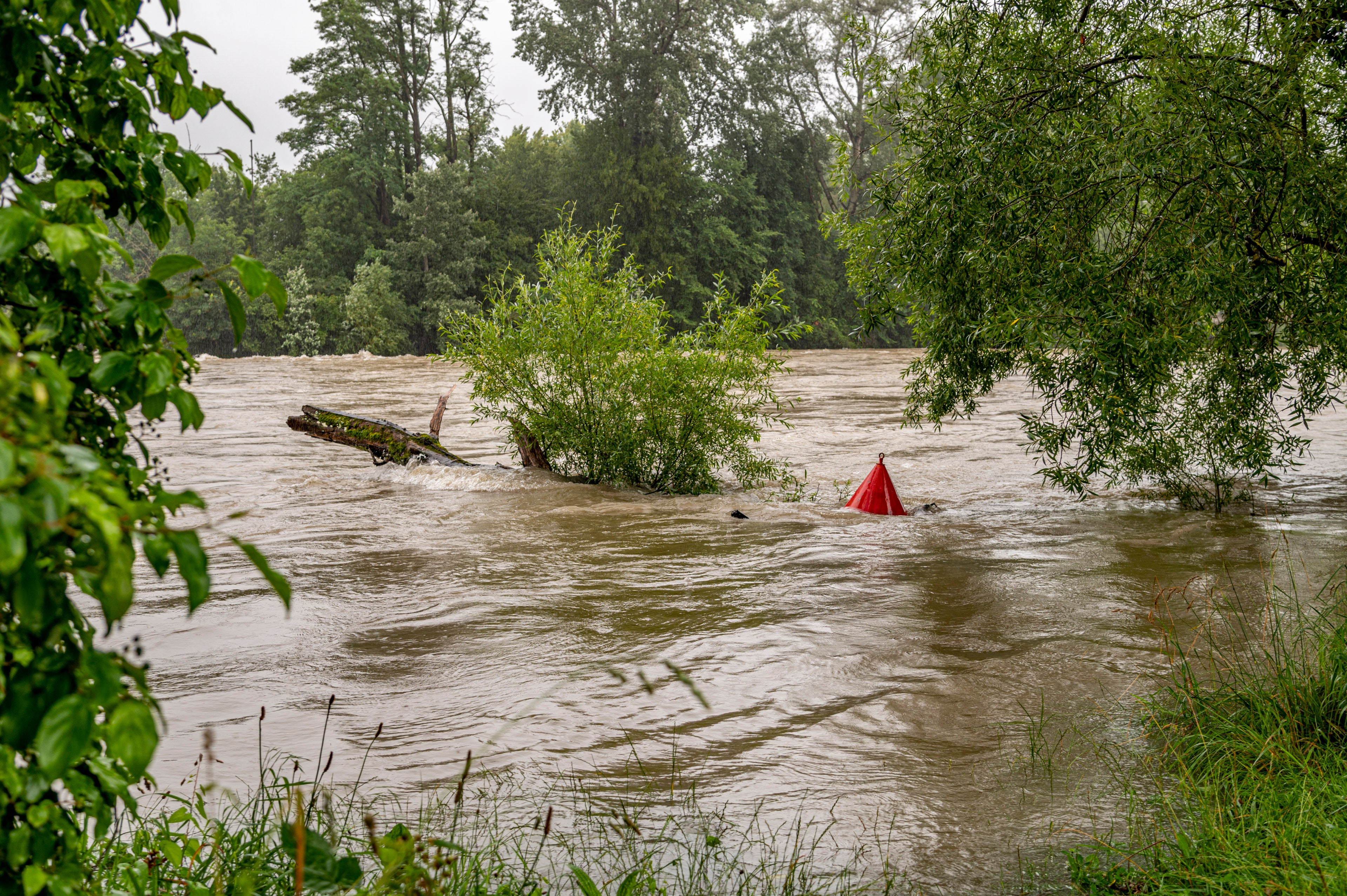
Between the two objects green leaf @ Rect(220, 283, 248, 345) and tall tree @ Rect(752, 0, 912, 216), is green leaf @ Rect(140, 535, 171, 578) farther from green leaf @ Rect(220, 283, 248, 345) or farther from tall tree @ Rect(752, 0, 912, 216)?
tall tree @ Rect(752, 0, 912, 216)

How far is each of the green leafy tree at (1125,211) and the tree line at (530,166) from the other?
118 feet

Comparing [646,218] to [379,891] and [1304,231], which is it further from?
[379,891]

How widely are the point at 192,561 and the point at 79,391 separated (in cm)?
69

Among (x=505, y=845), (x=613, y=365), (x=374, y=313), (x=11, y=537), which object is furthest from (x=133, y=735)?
(x=374, y=313)

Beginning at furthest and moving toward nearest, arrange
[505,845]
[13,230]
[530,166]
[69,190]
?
[530,166] → [505,845] → [69,190] → [13,230]

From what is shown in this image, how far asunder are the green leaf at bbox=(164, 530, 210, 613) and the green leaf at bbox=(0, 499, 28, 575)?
21 cm

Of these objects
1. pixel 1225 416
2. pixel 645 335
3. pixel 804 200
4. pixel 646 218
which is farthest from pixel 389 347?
pixel 1225 416

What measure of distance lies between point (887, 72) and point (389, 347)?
124ft

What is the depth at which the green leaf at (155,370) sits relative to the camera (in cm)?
174

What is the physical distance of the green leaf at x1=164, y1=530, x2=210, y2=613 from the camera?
138 centimetres

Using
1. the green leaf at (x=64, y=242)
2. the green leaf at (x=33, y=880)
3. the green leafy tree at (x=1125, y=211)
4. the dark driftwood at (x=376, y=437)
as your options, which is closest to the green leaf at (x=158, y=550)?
the green leaf at (x=64, y=242)

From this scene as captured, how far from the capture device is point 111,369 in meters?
1.69

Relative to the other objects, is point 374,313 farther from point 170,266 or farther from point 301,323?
point 170,266

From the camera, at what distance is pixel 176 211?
7.90 ft
